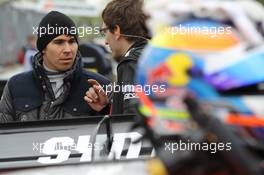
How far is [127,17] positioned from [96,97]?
0.49 m

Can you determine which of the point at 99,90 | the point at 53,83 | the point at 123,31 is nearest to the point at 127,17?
the point at 123,31

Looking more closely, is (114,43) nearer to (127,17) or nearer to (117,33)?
(117,33)

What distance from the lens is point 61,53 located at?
499 centimetres

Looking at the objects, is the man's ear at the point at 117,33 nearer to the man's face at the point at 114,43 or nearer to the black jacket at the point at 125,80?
the man's face at the point at 114,43

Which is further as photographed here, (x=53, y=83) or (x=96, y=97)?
(x=53, y=83)

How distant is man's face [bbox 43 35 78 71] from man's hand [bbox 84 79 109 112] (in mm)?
384

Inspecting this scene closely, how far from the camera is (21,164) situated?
405 cm

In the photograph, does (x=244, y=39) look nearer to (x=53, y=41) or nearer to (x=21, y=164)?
(x=21, y=164)

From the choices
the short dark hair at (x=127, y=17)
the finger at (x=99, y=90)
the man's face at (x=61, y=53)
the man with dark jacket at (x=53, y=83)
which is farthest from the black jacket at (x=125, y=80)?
the man's face at (x=61, y=53)

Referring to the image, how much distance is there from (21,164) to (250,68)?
6.92 ft

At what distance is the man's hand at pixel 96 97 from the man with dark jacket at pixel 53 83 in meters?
0.08

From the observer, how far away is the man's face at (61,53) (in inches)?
195

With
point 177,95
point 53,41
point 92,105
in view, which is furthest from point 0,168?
point 177,95

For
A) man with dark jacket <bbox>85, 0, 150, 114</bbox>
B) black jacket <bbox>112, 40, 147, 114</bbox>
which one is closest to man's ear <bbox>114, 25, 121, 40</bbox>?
man with dark jacket <bbox>85, 0, 150, 114</bbox>
